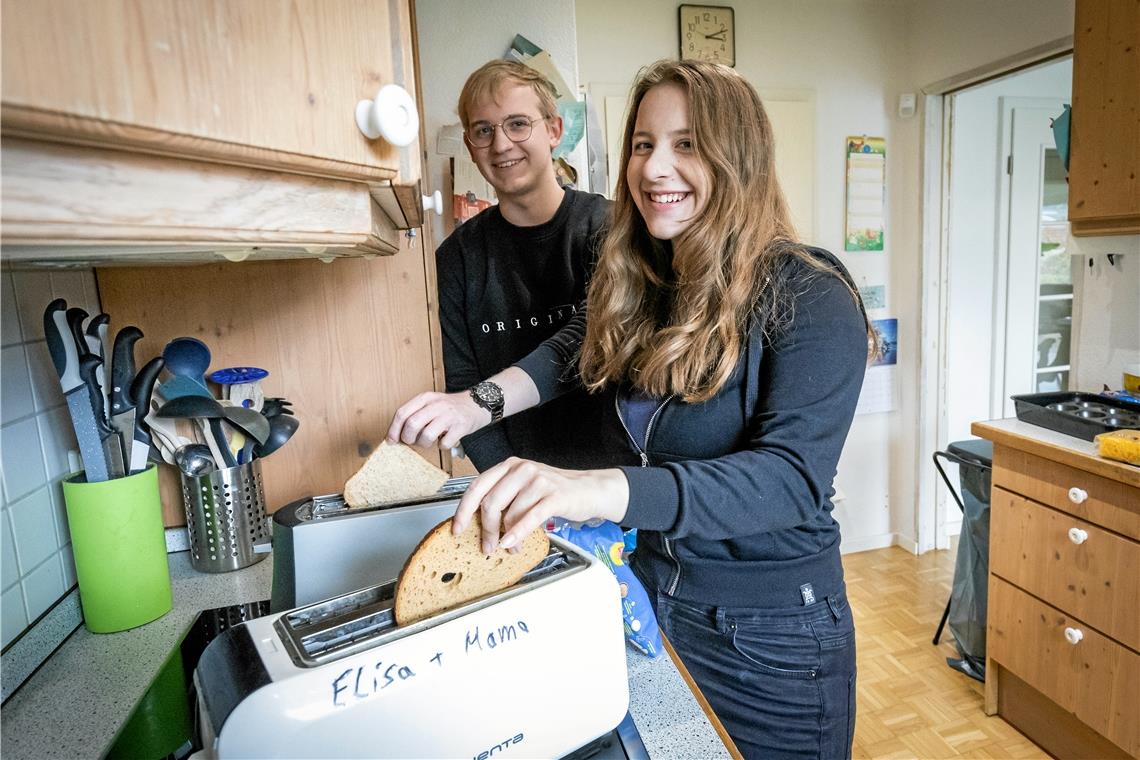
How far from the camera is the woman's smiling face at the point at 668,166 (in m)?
0.99

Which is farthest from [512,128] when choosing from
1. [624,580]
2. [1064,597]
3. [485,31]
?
[1064,597]

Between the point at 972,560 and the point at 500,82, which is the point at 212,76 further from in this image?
the point at 972,560

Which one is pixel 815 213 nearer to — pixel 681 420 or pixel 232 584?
pixel 681 420

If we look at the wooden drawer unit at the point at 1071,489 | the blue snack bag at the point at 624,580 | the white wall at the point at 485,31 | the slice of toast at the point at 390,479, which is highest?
the white wall at the point at 485,31

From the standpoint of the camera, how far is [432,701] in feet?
1.72

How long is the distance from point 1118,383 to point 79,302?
2.68 meters

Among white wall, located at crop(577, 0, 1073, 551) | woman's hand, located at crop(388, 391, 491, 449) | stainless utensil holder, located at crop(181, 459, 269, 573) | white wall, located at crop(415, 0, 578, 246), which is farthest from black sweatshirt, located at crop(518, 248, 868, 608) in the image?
white wall, located at crop(577, 0, 1073, 551)

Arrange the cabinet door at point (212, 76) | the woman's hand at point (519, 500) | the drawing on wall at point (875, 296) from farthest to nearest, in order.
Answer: the drawing on wall at point (875, 296)
the woman's hand at point (519, 500)
the cabinet door at point (212, 76)

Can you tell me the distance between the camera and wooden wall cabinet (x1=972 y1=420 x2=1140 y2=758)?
1.60 metres

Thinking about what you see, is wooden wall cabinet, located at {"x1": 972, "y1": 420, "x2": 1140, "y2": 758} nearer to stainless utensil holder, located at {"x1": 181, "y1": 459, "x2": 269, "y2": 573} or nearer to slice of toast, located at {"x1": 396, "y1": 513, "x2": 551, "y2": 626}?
slice of toast, located at {"x1": 396, "y1": 513, "x2": 551, "y2": 626}

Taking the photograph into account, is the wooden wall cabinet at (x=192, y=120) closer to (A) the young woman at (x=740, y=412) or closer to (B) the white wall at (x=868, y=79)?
(A) the young woman at (x=740, y=412)

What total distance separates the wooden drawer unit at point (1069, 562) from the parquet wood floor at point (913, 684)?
1.57ft

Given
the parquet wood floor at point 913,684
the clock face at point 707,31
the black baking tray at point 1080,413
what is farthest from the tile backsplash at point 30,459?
the clock face at point 707,31

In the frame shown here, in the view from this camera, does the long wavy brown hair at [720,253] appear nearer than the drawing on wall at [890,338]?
Yes
